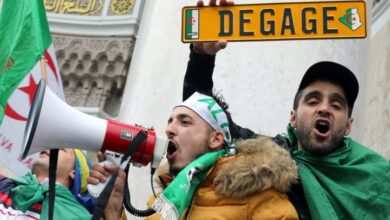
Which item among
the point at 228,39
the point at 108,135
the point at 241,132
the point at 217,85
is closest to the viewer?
the point at 108,135

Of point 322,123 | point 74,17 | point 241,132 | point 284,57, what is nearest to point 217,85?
point 284,57

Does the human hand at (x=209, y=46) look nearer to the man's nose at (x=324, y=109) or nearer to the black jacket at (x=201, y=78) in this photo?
the black jacket at (x=201, y=78)

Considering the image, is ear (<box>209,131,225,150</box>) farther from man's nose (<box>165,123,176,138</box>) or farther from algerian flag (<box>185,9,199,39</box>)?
algerian flag (<box>185,9,199,39</box>)

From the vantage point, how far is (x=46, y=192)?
2.13 meters

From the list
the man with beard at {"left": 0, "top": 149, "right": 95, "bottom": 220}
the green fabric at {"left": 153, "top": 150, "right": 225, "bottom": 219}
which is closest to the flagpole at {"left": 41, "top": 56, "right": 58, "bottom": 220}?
the green fabric at {"left": 153, "top": 150, "right": 225, "bottom": 219}

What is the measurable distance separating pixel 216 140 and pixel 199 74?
0.28m

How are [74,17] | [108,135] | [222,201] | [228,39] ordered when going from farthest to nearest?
[74,17] → [228,39] → [108,135] → [222,201]

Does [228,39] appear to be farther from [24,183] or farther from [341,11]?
[24,183]

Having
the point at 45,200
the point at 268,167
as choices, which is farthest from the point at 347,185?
the point at 45,200

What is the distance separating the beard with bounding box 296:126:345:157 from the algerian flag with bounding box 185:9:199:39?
0.40 m

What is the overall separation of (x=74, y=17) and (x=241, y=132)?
27.0 feet

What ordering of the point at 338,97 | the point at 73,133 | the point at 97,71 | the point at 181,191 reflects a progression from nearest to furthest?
the point at 181,191
the point at 73,133
the point at 338,97
the point at 97,71

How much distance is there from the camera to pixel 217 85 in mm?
2688

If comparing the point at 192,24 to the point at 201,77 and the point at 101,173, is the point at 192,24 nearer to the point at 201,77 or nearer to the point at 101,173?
the point at 201,77
